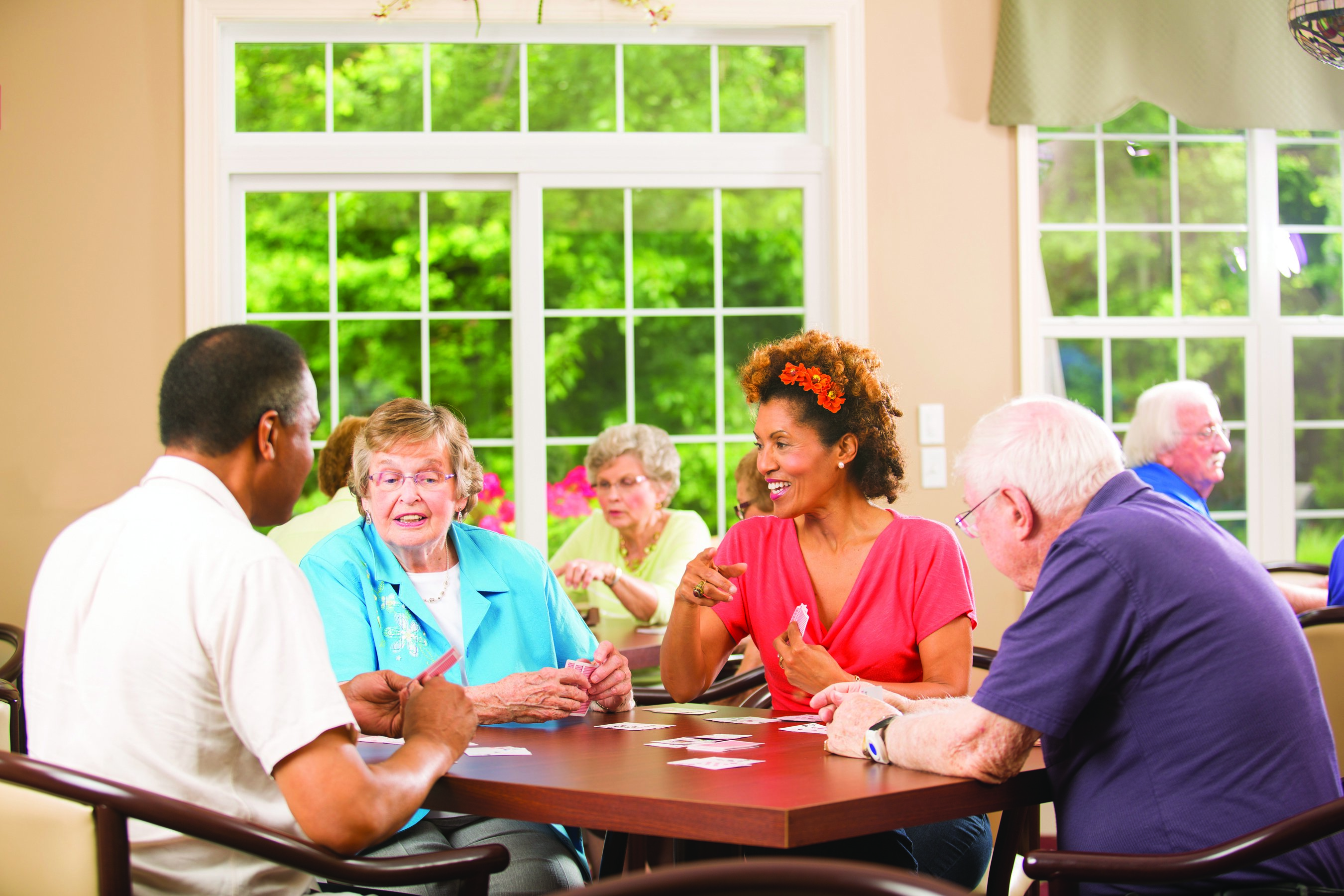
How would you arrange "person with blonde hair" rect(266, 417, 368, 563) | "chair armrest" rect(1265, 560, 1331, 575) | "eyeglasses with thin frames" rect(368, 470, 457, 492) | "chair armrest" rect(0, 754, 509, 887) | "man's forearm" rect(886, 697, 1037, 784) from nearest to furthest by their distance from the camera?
"chair armrest" rect(0, 754, 509, 887) < "man's forearm" rect(886, 697, 1037, 784) < "eyeglasses with thin frames" rect(368, 470, 457, 492) < "person with blonde hair" rect(266, 417, 368, 563) < "chair armrest" rect(1265, 560, 1331, 575)

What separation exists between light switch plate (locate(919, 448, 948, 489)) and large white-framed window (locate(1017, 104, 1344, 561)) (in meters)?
0.59

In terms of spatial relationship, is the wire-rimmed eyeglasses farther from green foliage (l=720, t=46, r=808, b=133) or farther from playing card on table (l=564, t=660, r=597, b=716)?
green foliage (l=720, t=46, r=808, b=133)

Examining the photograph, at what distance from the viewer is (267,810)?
145 cm

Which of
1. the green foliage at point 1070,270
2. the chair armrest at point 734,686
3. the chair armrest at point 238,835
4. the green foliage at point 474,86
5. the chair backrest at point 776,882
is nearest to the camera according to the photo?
the chair backrest at point 776,882

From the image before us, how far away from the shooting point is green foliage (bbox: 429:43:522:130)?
14.7ft

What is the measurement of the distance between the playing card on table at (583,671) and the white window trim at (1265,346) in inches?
129

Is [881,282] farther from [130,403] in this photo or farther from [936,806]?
[936,806]

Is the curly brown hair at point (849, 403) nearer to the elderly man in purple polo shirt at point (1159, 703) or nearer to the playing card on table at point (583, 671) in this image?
the playing card on table at point (583, 671)

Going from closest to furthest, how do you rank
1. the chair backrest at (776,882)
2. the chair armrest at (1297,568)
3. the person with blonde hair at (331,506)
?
the chair backrest at (776,882), the person with blonde hair at (331,506), the chair armrest at (1297,568)

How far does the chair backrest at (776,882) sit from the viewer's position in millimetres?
861

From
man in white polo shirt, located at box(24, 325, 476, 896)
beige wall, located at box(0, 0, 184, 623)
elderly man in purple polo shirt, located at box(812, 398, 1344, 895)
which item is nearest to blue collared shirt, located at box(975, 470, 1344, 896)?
elderly man in purple polo shirt, located at box(812, 398, 1344, 895)

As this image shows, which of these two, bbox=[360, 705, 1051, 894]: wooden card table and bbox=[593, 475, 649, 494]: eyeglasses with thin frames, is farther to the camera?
bbox=[593, 475, 649, 494]: eyeglasses with thin frames

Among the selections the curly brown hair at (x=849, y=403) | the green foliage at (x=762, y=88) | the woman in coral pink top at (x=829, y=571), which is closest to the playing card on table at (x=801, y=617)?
the woman in coral pink top at (x=829, y=571)

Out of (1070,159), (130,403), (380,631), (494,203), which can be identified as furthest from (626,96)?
(380,631)
